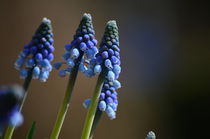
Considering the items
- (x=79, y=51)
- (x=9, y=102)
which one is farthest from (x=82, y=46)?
(x=9, y=102)

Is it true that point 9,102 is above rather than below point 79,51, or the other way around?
below

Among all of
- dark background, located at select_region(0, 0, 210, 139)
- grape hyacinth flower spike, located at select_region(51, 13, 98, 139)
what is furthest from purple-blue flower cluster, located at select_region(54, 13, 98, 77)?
dark background, located at select_region(0, 0, 210, 139)

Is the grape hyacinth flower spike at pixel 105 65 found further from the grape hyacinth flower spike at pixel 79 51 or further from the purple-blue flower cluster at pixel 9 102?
the purple-blue flower cluster at pixel 9 102

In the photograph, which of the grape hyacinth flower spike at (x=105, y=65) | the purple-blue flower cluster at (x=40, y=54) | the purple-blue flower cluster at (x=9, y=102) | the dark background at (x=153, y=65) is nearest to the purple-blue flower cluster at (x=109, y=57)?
the grape hyacinth flower spike at (x=105, y=65)

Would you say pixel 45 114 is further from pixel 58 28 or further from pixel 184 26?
pixel 184 26

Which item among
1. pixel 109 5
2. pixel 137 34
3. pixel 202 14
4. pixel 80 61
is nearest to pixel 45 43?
pixel 80 61

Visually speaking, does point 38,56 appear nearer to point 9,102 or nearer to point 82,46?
point 82,46
